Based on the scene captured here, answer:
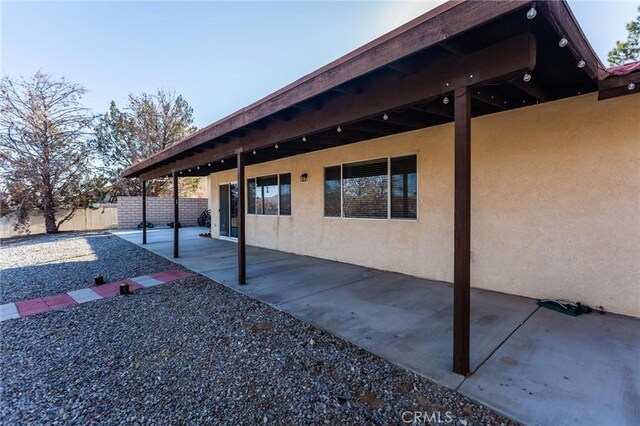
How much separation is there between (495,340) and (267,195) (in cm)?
709

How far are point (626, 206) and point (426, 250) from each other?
250cm

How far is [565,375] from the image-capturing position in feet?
7.35

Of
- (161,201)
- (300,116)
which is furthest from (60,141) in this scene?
(300,116)

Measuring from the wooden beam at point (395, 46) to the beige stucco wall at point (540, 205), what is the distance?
2.74 m

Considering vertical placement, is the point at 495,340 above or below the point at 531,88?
below

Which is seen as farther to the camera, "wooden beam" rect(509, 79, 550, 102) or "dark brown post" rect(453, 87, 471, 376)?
"wooden beam" rect(509, 79, 550, 102)

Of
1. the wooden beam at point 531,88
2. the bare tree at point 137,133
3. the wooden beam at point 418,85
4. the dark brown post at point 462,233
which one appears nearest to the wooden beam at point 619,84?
the wooden beam at point 531,88

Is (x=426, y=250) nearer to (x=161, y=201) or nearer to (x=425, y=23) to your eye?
(x=425, y=23)

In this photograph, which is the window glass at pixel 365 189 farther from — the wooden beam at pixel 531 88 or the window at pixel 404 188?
the wooden beam at pixel 531 88

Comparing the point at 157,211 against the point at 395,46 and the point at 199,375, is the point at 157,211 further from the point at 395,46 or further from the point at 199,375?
the point at 395,46

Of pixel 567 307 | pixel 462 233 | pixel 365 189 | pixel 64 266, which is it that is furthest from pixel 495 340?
pixel 64 266

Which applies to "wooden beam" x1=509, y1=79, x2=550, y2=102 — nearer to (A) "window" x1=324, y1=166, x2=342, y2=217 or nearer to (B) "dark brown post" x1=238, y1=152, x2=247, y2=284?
(A) "window" x1=324, y1=166, x2=342, y2=217

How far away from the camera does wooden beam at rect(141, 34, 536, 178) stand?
81.7 inches

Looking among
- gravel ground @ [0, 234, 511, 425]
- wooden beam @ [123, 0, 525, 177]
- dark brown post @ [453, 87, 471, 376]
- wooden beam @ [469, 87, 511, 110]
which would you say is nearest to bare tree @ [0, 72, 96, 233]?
gravel ground @ [0, 234, 511, 425]
